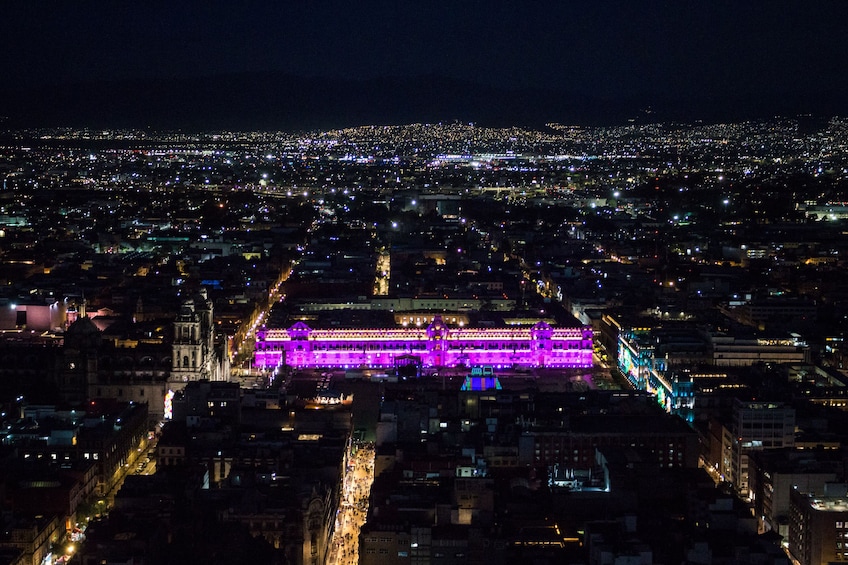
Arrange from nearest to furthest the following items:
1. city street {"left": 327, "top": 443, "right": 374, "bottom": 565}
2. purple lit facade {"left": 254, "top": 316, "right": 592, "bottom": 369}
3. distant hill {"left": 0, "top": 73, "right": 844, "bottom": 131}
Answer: city street {"left": 327, "top": 443, "right": 374, "bottom": 565}, purple lit facade {"left": 254, "top": 316, "right": 592, "bottom": 369}, distant hill {"left": 0, "top": 73, "right": 844, "bottom": 131}

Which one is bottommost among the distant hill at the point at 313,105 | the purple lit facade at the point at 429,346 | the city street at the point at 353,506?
the city street at the point at 353,506

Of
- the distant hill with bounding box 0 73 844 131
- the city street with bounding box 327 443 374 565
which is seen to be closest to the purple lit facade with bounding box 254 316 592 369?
the city street with bounding box 327 443 374 565

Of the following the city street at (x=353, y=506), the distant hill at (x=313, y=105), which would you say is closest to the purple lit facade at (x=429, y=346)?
the city street at (x=353, y=506)

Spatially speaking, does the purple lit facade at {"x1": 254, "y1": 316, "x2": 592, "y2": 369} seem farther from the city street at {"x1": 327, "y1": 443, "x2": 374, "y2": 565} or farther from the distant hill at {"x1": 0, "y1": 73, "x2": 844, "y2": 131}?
the distant hill at {"x1": 0, "y1": 73, "x2": 844, "y2": 131}

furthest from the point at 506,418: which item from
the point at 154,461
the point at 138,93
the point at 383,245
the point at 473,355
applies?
the point at 138,93

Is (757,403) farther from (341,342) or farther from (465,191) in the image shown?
(465,191)

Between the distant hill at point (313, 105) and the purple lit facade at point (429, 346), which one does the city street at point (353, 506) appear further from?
the distant hill at point (313, 105)

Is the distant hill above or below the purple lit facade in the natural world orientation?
above
